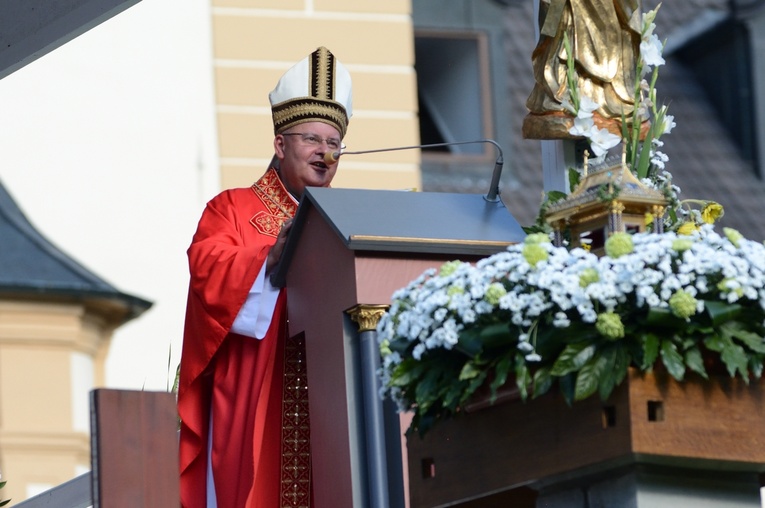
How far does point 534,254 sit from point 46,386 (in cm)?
992

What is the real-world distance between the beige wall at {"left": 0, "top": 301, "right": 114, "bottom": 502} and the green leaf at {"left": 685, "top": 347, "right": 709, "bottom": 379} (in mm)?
9485

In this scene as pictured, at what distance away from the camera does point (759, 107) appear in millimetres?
17609

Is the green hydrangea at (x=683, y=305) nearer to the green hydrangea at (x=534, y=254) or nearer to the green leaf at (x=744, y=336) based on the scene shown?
the green leaf at (x=744, y=336)

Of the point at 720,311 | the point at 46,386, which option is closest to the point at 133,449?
the point at 720,311

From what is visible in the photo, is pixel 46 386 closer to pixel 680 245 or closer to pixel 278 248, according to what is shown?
pixel 278 248

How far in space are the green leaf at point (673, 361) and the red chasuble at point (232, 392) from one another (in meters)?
2.11

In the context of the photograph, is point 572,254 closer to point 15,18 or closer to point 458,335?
point 458,335

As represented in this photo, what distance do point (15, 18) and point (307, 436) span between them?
160cm

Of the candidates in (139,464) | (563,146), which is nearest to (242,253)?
(563,146)

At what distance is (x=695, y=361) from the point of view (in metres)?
5.43

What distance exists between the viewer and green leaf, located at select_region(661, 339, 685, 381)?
539cm

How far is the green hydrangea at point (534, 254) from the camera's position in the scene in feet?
18.5

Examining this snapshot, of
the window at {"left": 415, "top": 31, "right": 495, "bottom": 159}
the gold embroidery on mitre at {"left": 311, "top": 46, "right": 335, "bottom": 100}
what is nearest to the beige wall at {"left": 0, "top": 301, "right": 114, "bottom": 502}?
the window at {"left": 415, "top": 31, "right": 495, "bottom": 159}

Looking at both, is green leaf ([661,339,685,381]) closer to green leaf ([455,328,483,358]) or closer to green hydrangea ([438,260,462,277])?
green leaf ([455,328,483,358])
